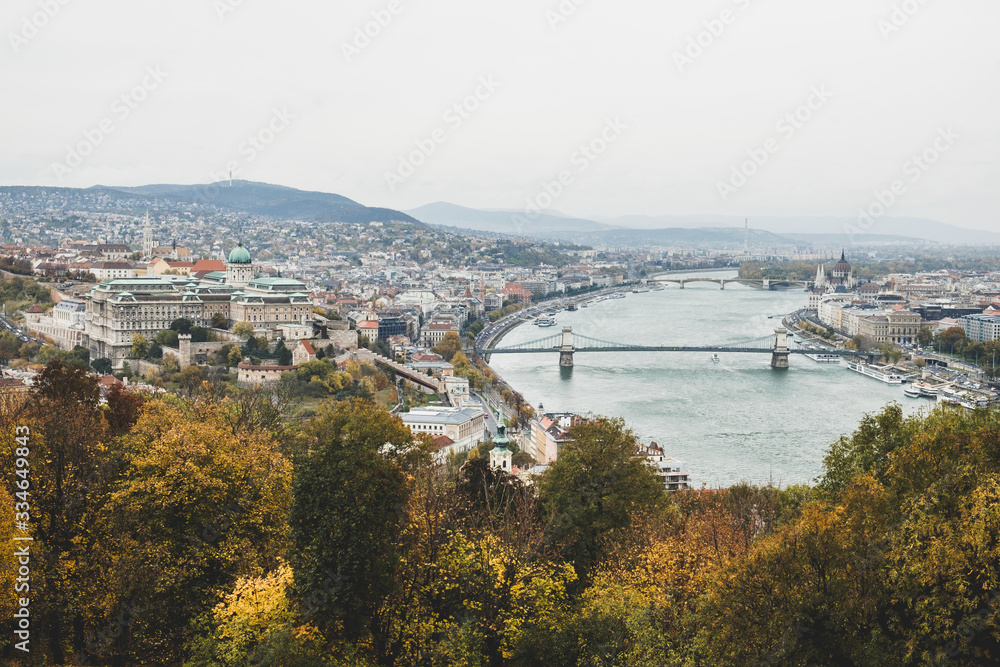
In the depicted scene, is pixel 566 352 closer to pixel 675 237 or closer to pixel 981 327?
pixel 981 327

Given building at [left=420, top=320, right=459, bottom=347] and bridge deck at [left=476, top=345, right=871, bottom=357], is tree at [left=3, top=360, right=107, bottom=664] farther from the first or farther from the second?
building at [left=420, top=320, right=459, bottom=347]

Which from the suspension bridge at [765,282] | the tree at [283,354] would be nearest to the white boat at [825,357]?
the tree at [283,354]

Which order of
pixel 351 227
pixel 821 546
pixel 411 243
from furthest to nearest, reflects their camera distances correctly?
pixel 351 227, pixel 411 243, pixel 821 546

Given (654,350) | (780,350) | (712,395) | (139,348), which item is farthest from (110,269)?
(780,350)

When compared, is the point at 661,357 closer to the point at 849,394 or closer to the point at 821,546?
the point at 849,394

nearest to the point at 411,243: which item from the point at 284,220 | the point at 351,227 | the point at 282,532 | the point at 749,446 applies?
the point at 351,227

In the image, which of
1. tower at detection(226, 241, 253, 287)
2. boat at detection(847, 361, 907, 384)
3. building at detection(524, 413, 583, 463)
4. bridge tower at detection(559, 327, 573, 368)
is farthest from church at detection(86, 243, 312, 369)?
boat at detection(847, 361, 907, 384)

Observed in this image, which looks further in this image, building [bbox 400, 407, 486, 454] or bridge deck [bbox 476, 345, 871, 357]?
bridge deck [bbox 476, 345, 871, 357]
